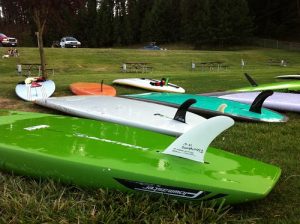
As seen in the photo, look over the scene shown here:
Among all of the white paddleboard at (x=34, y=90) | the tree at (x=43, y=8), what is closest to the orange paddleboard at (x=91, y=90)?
the white paddleboard at (x=34, y=90)

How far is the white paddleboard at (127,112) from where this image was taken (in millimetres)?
5307

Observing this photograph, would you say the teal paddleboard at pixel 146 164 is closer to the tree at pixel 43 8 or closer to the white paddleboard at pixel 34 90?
the white paddleboard at pixel 34 90

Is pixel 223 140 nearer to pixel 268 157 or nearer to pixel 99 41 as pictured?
pixel 268 157

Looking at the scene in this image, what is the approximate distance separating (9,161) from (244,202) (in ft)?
6.90

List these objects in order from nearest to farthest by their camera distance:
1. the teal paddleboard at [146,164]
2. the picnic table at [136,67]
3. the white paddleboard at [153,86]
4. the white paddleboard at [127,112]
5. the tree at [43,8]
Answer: the teal paddleboard at [146,164], the white paddleboard at [127,112], the tree at [43,8], the white paddleboard at [153,86], the picnic table at [136,67]

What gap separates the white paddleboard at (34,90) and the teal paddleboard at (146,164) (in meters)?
3.51

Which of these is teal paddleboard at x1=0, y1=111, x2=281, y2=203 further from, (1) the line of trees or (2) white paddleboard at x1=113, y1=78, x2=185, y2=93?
(1) the line of trees

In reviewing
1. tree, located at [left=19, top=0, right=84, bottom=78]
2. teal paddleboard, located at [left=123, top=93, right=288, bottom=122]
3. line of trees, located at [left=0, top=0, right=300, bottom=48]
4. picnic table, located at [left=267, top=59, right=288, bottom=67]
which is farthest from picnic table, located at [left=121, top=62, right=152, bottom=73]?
line of trees, located at [left=0, top=0, right=300, bottom=48]

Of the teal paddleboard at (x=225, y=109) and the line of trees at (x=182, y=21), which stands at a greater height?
the line of trees at (x=182, y=21)

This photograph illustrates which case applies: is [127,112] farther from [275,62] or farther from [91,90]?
[275,62]

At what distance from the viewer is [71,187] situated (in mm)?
3578

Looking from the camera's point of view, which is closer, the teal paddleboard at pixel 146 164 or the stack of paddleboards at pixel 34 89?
the teal paddleboard at pixel 146 164

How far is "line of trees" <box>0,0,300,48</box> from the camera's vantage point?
44.4m

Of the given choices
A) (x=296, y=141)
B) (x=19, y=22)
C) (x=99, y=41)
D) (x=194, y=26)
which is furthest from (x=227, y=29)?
(x=296, y=141)
